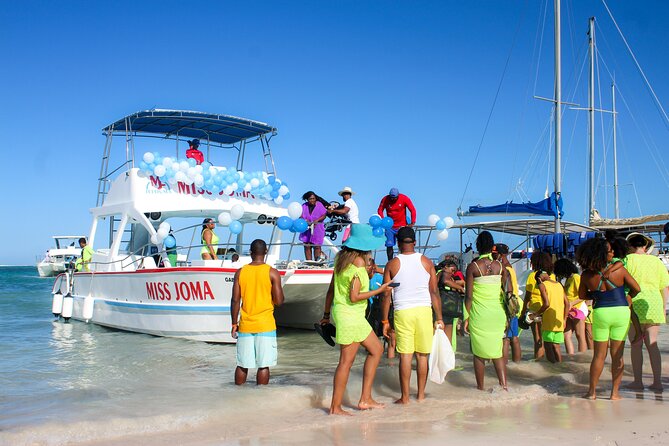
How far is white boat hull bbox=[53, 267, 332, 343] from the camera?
10.5 metres

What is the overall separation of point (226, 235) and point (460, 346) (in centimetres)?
453

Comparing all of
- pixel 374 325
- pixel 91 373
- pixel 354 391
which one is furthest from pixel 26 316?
pixel 354 391

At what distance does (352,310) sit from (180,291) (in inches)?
245

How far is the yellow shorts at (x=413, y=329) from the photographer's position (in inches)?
223

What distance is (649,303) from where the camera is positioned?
20.0 ft

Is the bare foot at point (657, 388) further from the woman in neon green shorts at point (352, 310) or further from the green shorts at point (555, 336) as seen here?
the woman in neon green shorts at point (352, 310)

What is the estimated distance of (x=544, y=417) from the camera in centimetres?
522

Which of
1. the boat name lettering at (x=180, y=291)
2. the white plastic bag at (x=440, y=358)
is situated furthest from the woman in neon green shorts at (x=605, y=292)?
the boat name lettering at (x=180, y=291)

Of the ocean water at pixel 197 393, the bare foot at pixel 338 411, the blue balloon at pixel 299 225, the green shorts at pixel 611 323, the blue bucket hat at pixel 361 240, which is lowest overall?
the ocean water at pixel 197 393

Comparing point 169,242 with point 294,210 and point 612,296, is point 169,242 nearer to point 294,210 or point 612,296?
point 294,210

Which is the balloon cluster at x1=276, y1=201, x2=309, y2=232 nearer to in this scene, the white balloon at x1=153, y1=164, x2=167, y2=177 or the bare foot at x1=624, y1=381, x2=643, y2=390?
the white balloon at x1=153, y1=164, x2=167, y2=177

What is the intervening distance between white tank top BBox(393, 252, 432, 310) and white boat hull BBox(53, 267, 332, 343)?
15.3ft

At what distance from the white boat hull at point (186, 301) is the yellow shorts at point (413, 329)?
4.64 m

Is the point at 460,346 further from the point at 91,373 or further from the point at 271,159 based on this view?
the point at 271,159
